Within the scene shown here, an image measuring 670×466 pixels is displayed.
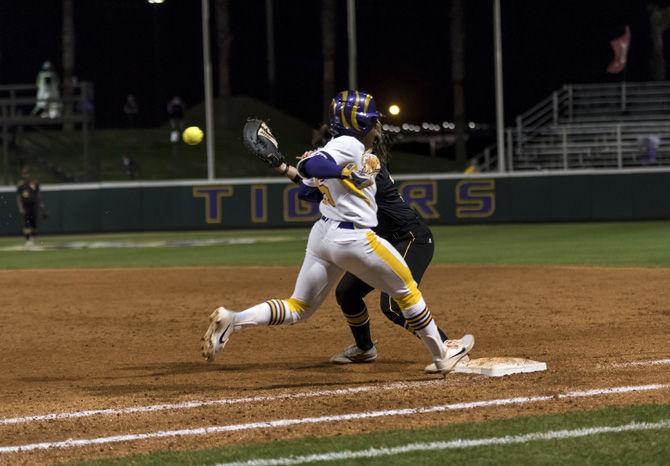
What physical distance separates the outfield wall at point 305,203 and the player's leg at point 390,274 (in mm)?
19573

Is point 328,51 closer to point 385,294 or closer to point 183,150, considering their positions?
point 183,150

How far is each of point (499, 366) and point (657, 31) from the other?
34.5m

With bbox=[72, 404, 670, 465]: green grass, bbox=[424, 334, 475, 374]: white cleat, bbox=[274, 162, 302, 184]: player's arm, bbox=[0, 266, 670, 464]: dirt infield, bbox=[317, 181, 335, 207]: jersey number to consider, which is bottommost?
bbox=[0, 266, 670, 464]: dirt infield

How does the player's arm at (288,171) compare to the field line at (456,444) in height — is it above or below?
above

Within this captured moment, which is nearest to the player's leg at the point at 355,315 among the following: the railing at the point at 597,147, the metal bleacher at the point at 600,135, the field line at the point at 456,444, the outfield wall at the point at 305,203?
the field line at the point at 456,444

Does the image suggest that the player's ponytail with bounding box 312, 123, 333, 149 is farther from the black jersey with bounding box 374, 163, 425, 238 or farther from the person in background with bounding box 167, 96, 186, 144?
the person in background with bounding box 167, 96, 186, 144

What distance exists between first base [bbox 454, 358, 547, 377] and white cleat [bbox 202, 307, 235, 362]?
1.62 metres

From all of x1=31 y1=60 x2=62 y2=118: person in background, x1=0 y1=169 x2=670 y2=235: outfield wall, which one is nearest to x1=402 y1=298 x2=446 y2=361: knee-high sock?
x1=0 y1=169 x2=670 y2=235: outfield wall

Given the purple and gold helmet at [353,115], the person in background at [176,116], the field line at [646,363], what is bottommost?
the field line at [646,363]

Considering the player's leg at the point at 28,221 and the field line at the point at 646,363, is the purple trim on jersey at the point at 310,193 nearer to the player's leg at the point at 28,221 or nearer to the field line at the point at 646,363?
the field line at the point at 646,363

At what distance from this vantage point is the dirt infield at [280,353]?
6.32 metres

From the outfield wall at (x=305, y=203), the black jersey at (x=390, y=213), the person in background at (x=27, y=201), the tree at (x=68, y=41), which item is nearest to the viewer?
the black jersey at (x=390, y=213)

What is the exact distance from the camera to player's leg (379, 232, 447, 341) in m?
7.78

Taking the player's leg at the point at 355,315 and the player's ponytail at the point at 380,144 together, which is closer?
the player's ponytail at the point at 380,144
